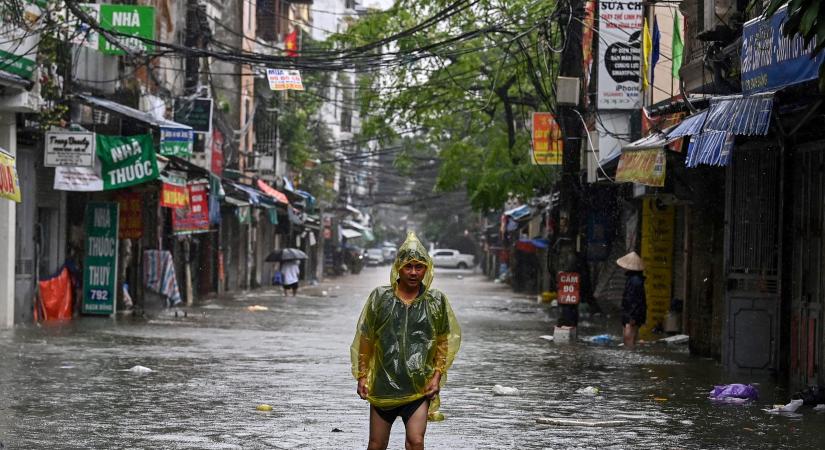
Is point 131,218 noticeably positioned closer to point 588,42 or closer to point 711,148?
point 588,42

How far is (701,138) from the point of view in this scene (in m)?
14.8

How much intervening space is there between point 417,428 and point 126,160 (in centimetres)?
1857

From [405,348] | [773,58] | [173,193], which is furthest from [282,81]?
[405,348]

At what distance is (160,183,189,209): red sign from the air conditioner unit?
9472mm

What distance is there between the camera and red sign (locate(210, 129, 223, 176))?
42.5 m

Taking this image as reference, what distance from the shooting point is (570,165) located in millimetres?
24406

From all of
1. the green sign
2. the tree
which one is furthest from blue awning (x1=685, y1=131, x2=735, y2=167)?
the tree

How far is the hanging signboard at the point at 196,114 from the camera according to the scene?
116 feet

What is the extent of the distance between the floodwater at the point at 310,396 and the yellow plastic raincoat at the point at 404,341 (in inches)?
85.3

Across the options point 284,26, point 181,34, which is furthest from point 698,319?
point 284,26

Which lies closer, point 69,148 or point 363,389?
point 363,389

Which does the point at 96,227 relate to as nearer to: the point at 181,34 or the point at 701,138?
the point at 181,34

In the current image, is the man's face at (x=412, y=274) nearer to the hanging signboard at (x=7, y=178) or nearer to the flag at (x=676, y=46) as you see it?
the hanging signboard at (x=7, y=178)

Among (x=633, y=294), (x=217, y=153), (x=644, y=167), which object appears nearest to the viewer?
(x=644, y=167)
